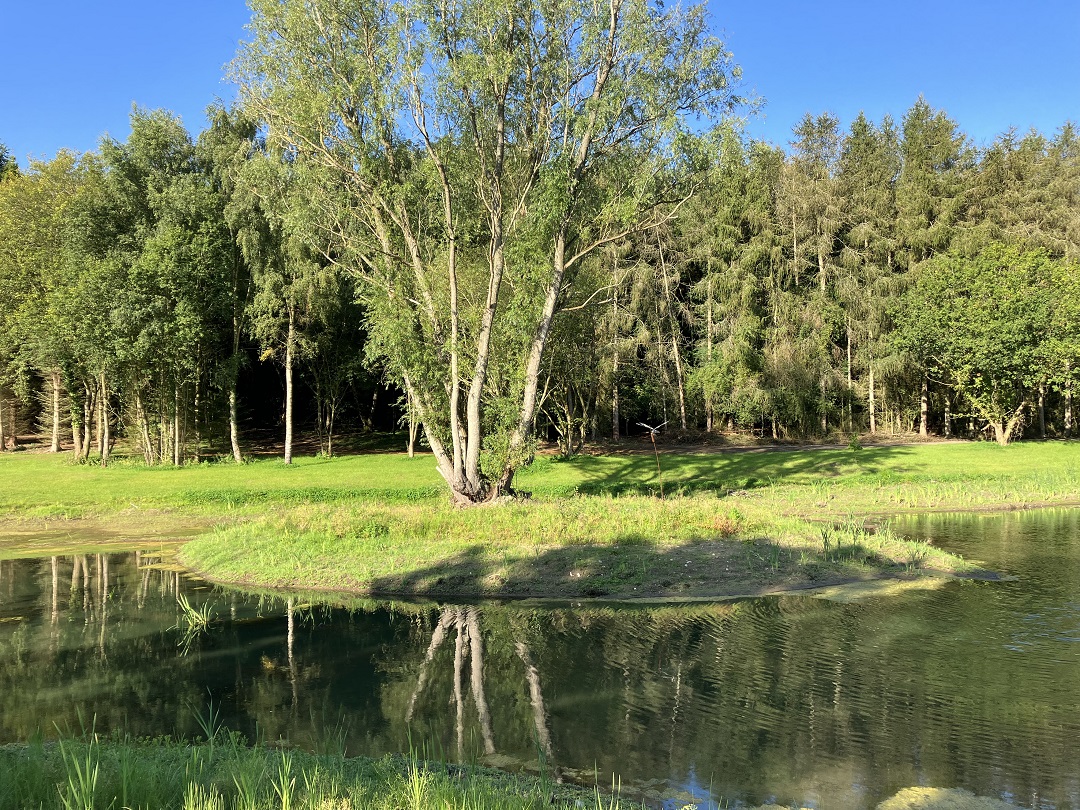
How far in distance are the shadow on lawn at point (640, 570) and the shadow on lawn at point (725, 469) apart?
33.6ft

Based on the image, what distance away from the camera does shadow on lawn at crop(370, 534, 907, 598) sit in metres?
14.1

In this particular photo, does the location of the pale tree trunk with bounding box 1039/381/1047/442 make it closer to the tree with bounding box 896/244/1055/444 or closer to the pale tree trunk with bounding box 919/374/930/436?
the tree with bounding box 896/244/1055/444

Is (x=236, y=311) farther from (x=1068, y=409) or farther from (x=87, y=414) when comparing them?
(x=1068, y=409)

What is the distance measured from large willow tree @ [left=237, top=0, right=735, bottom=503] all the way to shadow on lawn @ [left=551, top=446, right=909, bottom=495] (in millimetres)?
7667

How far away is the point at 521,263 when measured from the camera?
21.1 m

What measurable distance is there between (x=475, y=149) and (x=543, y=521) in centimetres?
1107

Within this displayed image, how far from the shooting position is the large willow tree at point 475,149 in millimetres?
19844

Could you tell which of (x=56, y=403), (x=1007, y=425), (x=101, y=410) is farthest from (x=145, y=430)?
(x=1007, y=425)

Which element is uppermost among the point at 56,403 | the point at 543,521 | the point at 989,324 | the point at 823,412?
the point at 989,324

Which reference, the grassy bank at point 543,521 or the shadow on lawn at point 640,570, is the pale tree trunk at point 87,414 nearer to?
the grassy bank at point 543,521

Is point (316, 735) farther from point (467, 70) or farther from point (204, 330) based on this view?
point (204, 330)

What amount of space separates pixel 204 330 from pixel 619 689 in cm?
2989

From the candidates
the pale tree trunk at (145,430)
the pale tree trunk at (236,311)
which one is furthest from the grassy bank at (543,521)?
the pale tree trunk at (236,311)

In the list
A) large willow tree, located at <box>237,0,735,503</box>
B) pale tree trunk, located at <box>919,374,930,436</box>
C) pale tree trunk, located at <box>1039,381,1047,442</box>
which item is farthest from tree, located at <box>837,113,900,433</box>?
large willow tree, located at <box>237,0,735,503</box>
